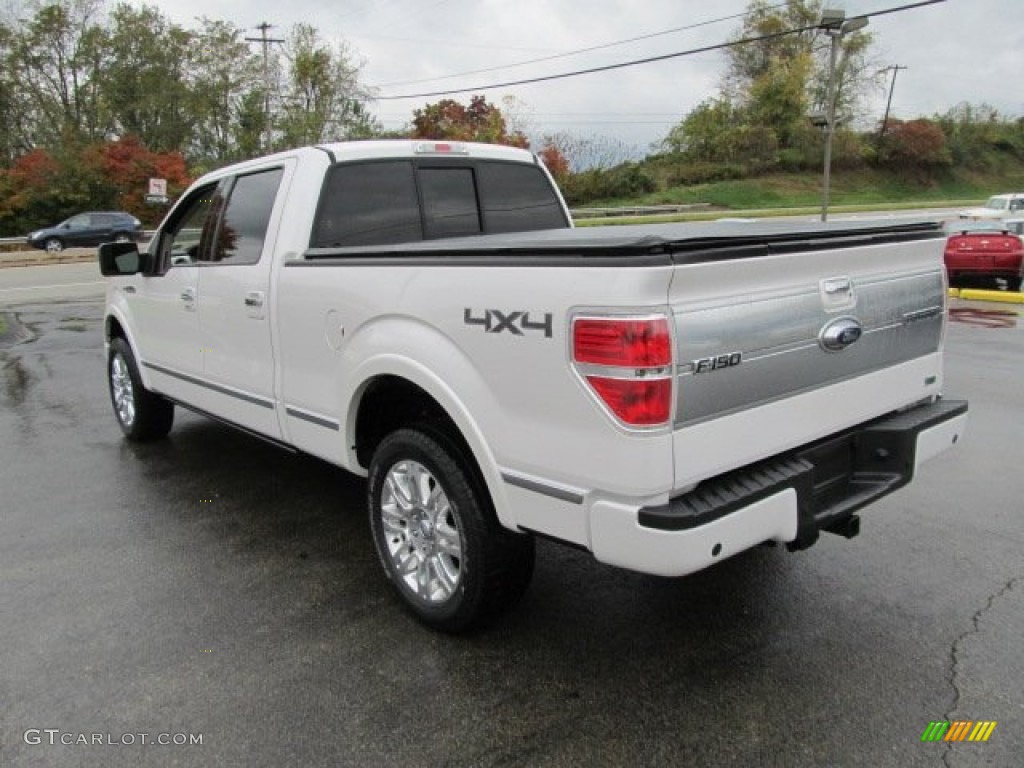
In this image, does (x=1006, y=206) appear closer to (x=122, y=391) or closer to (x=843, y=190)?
(x=843, y=190)

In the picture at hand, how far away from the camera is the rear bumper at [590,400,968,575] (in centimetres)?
246

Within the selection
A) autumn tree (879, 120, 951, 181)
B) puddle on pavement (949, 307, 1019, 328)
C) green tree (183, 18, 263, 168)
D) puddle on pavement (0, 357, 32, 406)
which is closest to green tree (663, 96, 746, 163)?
autumn tree (879, 120, 951, 181)

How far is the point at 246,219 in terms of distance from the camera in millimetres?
4430

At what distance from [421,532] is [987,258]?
625 inches

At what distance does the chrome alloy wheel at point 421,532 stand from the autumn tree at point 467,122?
45.4 m

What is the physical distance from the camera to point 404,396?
3566 millimetres

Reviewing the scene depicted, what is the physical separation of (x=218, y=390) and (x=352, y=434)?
54.2 inches

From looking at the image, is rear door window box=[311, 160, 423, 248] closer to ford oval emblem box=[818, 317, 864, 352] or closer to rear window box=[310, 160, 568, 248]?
rear window box=[310, 160, 568, 248]

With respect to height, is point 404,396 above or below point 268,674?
above

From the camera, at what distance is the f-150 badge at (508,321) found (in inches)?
102

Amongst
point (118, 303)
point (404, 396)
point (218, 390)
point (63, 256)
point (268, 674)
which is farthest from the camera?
point (63, 256)

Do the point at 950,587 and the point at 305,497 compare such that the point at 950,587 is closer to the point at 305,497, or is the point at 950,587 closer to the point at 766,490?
the point at 766,490

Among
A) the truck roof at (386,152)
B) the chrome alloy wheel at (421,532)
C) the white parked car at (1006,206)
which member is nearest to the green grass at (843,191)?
the white parked car at (1006,206)

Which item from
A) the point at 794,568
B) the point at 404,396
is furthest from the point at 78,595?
the point at 794,568
